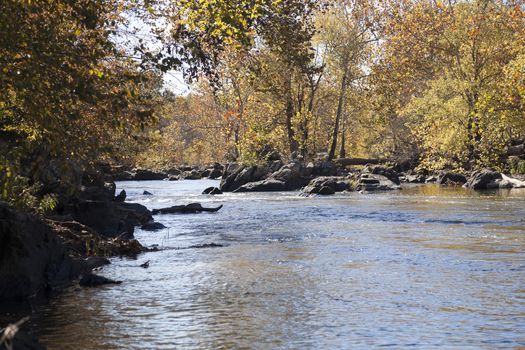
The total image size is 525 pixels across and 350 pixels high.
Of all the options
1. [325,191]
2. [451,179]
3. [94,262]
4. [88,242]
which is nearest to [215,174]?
[451,179]

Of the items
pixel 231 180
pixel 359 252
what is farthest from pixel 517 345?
pixel 231 180

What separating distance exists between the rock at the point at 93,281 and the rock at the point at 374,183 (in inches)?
1142

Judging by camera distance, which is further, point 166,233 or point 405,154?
point 405,154

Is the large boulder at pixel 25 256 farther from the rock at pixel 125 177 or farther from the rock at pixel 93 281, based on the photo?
the rock at pixel 125 177

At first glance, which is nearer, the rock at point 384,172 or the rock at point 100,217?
the rock at point 100,217

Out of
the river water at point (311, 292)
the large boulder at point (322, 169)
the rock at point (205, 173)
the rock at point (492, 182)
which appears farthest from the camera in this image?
the rock at point (205, 173)

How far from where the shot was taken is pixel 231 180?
47000 millimetres

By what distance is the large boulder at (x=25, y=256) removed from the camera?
1205 centimetres

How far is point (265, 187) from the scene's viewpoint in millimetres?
44219

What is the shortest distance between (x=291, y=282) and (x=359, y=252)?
391 cm

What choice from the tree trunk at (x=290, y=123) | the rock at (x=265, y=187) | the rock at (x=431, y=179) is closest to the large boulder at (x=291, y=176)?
the rock at (x=265, y=187)

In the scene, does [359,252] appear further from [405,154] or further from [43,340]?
[405,154]

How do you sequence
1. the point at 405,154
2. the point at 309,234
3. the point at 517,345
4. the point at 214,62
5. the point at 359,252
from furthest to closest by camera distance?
the point at 405,154, the point at 309,234, the point at 359,252, the point at 214,62, the point at 517,345

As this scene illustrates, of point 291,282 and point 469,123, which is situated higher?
point 469,123
